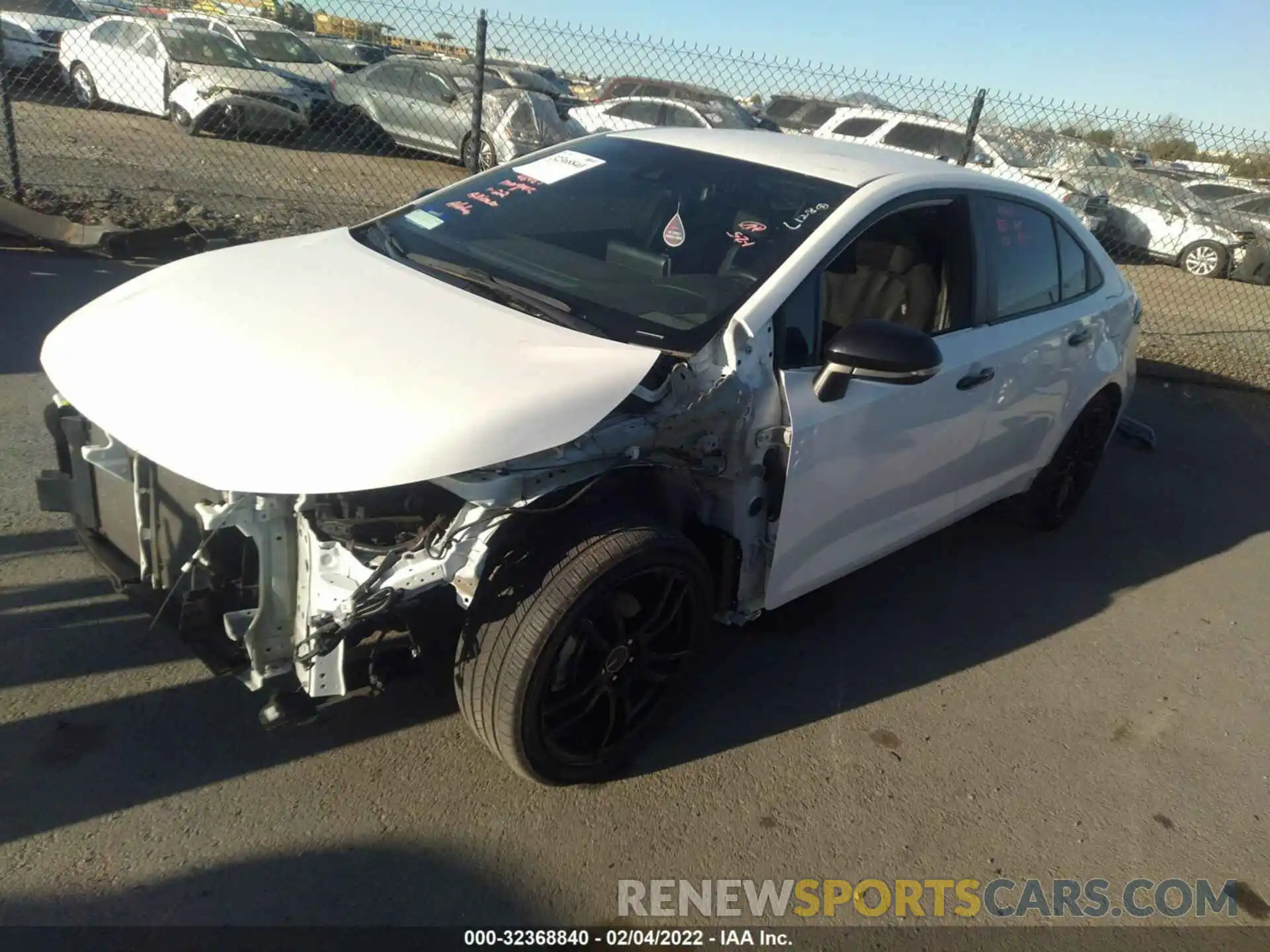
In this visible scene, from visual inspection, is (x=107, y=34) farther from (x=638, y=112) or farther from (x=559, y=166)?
(x=559, y=166)

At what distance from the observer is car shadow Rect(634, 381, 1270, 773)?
340 centimetres

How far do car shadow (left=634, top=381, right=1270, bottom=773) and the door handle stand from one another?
1031 mm

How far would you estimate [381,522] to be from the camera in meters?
2.49

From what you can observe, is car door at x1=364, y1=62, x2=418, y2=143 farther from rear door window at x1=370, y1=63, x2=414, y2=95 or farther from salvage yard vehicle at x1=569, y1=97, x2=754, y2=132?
salvage yard vehicle at x1=569, y1=97, x2=754, y2=132

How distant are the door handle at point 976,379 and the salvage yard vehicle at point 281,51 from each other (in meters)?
13.1

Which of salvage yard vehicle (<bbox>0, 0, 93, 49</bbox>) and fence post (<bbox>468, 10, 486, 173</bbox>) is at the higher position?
fence post (<bbox>468, 10, 486, 173</bbox>)

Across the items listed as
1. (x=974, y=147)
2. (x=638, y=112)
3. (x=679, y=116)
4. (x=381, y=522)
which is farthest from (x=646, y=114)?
(x=381, y=522)

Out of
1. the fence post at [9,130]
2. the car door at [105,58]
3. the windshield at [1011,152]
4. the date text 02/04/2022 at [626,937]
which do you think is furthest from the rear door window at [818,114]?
the date text 02/04/2022 at [626,937]

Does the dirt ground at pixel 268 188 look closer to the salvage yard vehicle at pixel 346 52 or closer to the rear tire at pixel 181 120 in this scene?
the rear tire at pixel 181 120

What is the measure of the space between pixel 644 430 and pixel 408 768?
1180 millimetres

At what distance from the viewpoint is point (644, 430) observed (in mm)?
2750

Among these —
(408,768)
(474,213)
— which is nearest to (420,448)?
(408,768)

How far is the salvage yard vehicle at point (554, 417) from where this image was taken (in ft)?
7.90

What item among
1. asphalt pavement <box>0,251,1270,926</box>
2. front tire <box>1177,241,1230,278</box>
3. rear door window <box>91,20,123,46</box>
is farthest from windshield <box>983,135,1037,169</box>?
rear door window <box>91,20,123,46</box>
